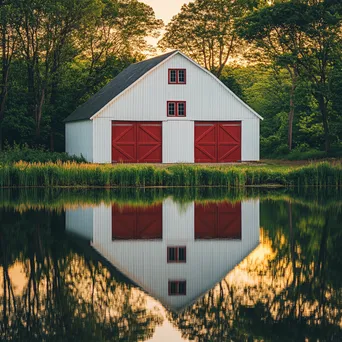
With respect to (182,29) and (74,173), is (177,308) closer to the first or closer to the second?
(74,173)

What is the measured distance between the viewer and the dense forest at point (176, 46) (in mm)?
48312

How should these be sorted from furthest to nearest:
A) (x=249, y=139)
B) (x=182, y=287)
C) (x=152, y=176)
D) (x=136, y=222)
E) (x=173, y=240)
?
(x=249, y=139), (x=152, y=176), (x=136, y=222), (x=173, y=240), (x=182, y=287)

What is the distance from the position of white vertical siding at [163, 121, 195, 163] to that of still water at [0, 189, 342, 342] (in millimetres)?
22177

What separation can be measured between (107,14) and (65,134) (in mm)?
9886

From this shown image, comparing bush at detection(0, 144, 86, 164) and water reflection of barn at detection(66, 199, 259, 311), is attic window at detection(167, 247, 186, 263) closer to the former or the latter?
water reflection of barn at detection(66, 199, 259, 311)

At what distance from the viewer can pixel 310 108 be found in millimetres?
58906

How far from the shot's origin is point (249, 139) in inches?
1861

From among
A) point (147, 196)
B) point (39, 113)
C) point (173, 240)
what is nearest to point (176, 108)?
point (39, 113)

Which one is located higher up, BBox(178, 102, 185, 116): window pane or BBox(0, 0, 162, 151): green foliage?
BBox(0, 0, 162, 151): green foliage

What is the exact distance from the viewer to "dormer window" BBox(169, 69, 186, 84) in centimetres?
4622

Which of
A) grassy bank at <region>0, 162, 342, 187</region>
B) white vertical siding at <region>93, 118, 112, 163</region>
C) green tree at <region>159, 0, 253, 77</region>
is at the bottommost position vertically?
grassy bank at <region>0, 162, 342, 187</region>

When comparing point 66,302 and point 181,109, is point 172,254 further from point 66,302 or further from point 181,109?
point 181,109

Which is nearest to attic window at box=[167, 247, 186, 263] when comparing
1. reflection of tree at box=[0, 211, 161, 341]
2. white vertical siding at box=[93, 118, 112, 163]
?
reflection of tree at box=[0, 211, 161, 341]

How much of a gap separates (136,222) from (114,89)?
28521mm
